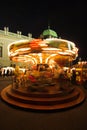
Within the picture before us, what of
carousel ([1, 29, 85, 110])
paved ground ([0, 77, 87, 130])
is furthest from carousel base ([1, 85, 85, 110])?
paved ground ([0, 77, 87, 130])

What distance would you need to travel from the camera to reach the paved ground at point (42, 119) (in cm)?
635

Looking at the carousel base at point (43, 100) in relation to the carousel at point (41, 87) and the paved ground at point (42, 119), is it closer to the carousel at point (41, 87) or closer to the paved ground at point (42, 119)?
the carousel at point (41, 87)

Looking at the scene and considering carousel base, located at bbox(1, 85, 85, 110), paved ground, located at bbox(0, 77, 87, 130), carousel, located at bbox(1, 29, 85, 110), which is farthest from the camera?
carousel, located at bbox(1, 29, 85, 110)

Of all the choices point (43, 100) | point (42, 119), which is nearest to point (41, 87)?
point (43, 100)

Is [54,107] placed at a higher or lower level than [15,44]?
lower

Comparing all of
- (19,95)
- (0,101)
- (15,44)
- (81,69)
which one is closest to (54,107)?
(19,95)

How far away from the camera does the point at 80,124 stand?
6.66 meters

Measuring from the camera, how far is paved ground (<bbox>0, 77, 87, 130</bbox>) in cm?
635

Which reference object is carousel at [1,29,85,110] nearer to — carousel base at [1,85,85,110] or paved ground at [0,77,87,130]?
carousel base at [1,85,85,110]

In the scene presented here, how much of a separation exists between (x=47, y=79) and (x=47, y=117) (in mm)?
4932

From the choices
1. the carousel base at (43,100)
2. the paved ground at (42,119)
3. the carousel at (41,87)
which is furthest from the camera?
the carousel at (41,87)

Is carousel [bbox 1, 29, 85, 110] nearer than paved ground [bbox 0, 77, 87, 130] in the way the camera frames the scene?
No

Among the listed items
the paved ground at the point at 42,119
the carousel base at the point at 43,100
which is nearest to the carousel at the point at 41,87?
the carousel base at the point at 43,100

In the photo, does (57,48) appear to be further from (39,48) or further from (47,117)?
(47,117)
